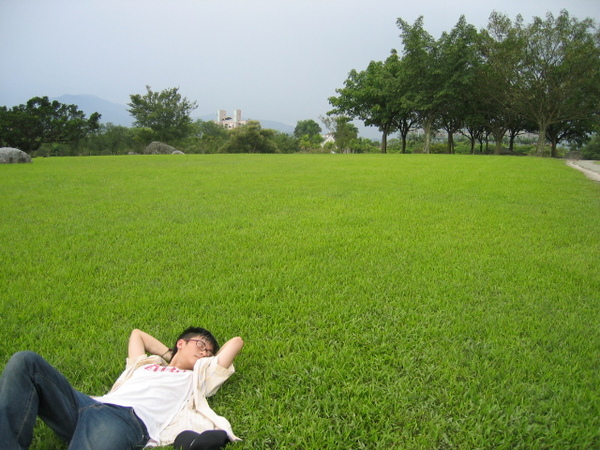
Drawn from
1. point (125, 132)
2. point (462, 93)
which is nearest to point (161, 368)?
point (462, 93)

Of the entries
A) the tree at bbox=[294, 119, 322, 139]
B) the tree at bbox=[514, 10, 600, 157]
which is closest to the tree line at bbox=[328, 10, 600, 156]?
the tree at bbox=[514, 10, 600, 157]

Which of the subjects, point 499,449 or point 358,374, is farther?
point 358,374

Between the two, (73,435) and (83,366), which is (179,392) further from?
(83,366)

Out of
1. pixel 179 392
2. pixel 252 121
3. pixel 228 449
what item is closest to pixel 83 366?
pixel 179 392

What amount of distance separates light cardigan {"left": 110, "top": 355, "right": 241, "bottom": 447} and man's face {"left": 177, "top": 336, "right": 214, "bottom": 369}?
108 millimetres

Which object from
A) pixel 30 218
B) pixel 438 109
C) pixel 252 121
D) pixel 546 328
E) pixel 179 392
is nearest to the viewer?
pixel 179 392

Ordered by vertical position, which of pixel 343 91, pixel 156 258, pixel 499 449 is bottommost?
pixel 499 449

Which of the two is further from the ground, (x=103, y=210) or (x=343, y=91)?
(x=343, y=91)

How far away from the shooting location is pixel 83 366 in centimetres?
254

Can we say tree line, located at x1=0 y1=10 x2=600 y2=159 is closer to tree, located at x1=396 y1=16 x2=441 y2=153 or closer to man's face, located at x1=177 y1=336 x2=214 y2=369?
tree, located at x1=396 y1=16 x2=441 y2=153

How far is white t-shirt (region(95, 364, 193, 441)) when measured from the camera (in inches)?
81.6

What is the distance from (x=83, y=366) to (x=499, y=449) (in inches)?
102

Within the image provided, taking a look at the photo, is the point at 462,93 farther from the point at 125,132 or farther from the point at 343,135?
the point at 125,132

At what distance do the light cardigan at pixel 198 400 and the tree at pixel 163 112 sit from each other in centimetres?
4397
